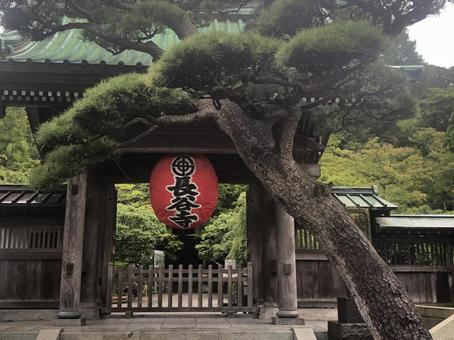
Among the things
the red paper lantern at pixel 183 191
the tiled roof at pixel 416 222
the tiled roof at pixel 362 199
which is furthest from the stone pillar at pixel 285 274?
the tiled roof at pixel 416 222

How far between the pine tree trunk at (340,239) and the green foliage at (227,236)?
970 cm

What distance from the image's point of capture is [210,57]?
4.56 metres

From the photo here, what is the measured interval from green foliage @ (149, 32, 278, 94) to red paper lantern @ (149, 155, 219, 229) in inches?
129

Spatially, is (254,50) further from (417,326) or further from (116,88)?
(417,326)

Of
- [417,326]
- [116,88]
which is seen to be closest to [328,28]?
[116,88]

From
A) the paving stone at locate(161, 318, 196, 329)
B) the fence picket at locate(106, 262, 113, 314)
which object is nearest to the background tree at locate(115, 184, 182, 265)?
the fence picket at locate(106, 262, 113, 314)

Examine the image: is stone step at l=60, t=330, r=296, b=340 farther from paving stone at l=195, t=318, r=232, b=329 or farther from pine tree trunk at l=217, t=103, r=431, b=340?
pine tree trunk at l=217, t=103, r=431, b=340

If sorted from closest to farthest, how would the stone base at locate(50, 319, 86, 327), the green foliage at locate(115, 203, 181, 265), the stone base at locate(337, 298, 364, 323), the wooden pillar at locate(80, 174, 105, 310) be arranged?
the stone base at locate(337, 298, 364, 323) < the stone base at locate(50, 319, 86, 327) < the wooden pillar at locate(80, 174, 105, 310) < the green foliage at locate(115, 203, 181, 265)

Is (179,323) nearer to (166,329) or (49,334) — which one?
(166,329)

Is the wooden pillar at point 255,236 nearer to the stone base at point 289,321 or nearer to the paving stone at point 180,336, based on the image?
the stone base at point 289,321

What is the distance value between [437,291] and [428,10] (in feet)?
25.5

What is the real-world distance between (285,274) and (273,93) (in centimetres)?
399

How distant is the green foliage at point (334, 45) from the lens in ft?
13.8

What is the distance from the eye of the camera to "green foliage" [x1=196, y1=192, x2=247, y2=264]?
15.5m
